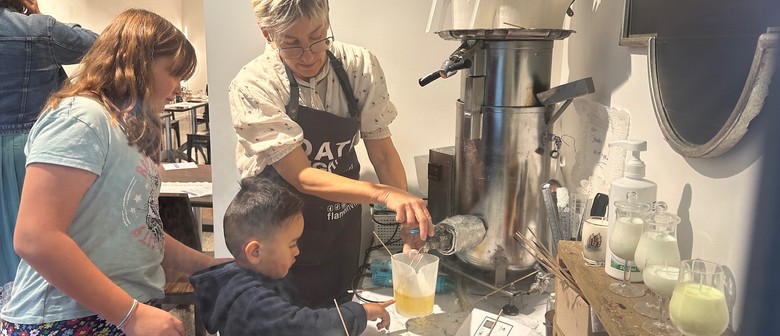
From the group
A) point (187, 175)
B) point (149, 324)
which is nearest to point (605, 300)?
point (149, 324)

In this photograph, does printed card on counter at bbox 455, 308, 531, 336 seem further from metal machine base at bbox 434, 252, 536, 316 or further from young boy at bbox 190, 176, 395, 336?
young boy at bbox 190, 176, 395, 336

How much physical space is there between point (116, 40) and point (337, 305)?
26.8 inches

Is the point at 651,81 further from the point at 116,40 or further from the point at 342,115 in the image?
A: the point at 116,40

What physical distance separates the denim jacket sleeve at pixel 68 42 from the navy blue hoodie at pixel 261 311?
145 centimetres

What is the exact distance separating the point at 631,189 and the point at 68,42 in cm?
209

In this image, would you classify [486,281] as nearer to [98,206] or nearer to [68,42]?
[98,206]

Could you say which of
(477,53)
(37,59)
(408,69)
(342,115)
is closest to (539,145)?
(477,53)

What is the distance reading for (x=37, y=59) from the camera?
6.68ft

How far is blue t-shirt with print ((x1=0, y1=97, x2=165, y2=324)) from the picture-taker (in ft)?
3.14

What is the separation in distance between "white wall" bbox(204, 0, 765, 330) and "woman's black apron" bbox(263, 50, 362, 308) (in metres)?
0.23

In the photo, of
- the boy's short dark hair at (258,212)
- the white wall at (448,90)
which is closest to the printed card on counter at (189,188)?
the white wall at (448,90)

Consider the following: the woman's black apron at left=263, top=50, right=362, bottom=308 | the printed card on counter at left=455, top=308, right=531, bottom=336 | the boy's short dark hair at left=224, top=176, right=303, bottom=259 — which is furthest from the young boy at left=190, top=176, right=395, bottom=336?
the printed card on counter at left=455, top=308, right=531, bottom=336

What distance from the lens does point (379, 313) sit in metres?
1.11

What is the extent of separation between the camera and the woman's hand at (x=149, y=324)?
1.01m
